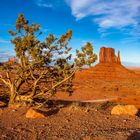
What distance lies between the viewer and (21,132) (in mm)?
8414

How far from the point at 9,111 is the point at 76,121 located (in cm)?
319

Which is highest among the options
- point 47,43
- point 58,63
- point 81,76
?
point 47,43

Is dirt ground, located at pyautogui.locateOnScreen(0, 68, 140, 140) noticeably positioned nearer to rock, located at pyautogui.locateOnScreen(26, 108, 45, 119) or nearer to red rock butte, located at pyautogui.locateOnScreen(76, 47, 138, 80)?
rock, located at pyautogui.locateOnScreen(26, 108, 45, 119)

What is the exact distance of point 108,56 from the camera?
103375 mm

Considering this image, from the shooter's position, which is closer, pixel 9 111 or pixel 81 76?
pixel 9 111

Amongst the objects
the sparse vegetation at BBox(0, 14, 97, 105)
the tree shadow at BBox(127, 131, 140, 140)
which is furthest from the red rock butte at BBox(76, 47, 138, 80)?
the tree shadow at BBox(127, 131, 140, 140)

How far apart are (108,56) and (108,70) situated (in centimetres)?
1552

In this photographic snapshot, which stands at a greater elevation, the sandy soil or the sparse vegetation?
the sparse vegetation

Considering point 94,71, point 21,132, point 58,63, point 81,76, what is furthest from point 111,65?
point 21,132

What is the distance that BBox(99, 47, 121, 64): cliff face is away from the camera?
328ft

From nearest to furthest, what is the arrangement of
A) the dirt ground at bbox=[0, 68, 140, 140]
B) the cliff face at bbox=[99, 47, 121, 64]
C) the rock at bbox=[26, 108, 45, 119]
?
the dirt ground at bbox=[0, 68, 140, 140]
the rock at bbox=[26, 108, 45, 119]
the cliff face at bbox=[99, 47, 121, 64]

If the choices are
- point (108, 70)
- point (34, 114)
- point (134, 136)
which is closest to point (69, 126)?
point (34, 114)

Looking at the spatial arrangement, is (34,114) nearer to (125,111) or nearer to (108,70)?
(125,111)

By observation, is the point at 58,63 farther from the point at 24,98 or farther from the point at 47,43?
the point at 24,98
